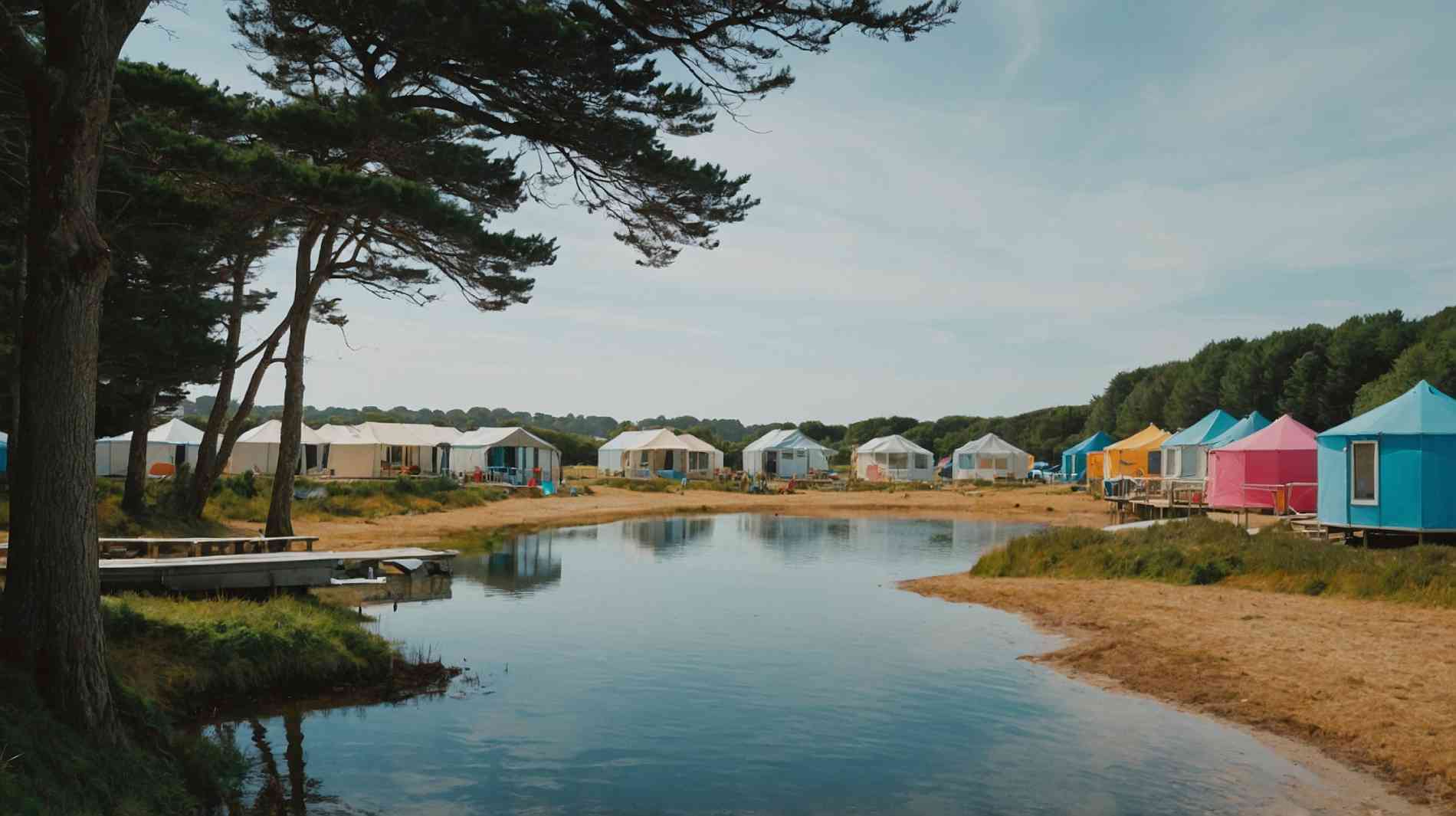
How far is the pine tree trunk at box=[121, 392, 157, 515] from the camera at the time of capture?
18625 mm

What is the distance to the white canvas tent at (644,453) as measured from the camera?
177 ft

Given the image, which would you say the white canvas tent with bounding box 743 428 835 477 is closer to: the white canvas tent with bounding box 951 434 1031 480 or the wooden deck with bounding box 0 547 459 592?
the white canvas tent with bounding box 951 434 1031 480

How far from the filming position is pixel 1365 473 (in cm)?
1861

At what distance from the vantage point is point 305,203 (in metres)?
12.0

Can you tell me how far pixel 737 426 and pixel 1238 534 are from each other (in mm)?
127641

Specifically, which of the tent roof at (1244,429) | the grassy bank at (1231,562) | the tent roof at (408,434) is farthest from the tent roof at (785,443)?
the grassy bank at (1231,562)

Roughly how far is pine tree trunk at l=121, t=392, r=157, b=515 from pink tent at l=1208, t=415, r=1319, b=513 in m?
24.6

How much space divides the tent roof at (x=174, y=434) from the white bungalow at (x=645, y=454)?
2015 centimetres

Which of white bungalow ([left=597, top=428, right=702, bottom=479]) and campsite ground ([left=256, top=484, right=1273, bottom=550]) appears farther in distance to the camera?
white bungalow ([left=597, top=428, right=702, bottom=479])

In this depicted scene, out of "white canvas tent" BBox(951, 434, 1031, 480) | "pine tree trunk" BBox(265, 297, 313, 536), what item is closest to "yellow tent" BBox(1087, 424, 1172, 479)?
"white canvas tent" BBox(951, 434, 1031, 480)

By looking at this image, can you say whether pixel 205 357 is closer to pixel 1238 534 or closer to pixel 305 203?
pixel 305 203

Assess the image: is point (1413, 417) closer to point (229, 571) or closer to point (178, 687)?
point (229, 571)

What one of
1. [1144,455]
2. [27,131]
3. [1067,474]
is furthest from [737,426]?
[27,131]

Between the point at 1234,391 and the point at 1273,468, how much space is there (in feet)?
99.1
